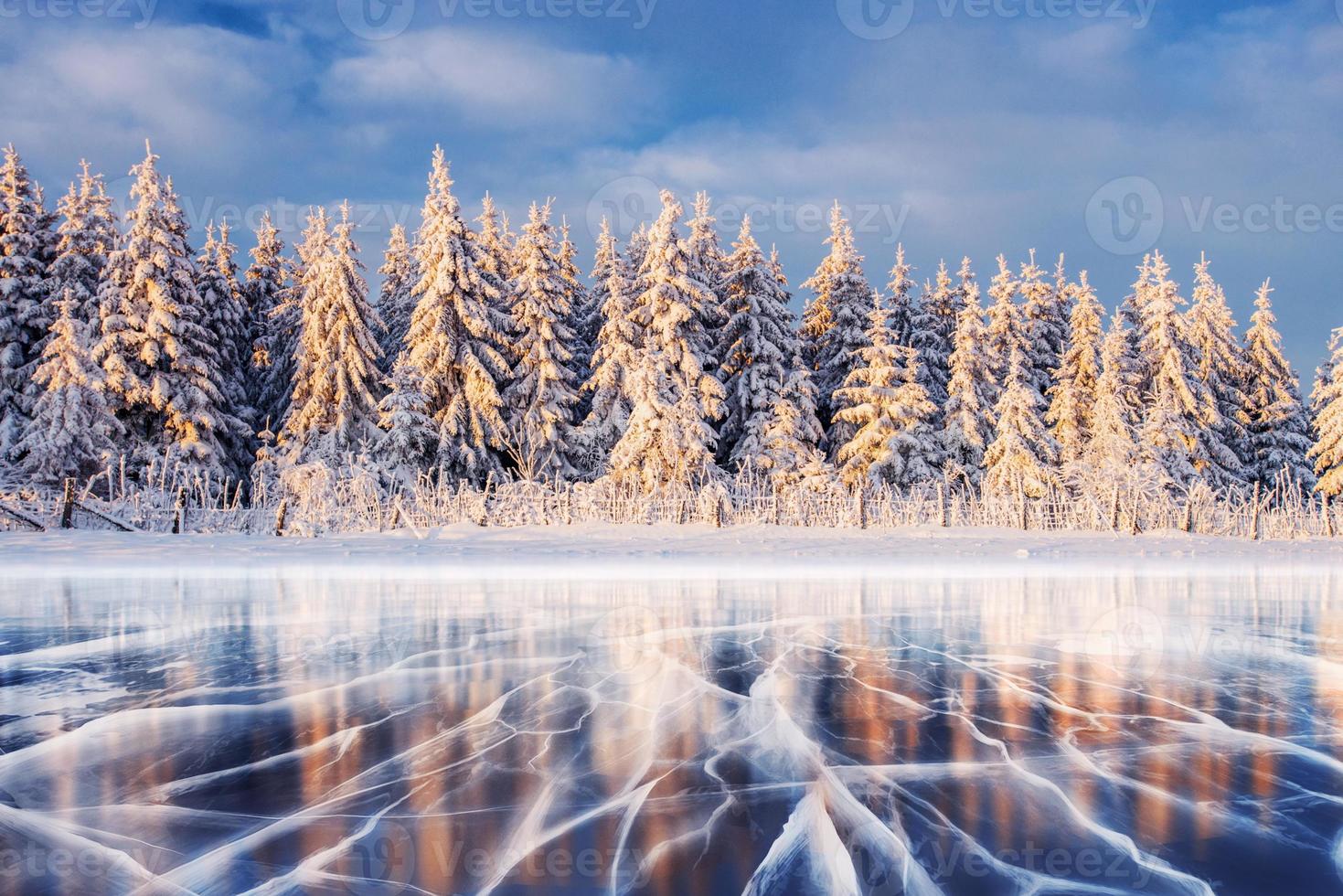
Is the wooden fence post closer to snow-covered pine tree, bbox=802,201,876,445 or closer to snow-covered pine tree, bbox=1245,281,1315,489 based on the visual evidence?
snow-covered pine tree, bbox=802,201,876,445

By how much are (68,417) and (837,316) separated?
84.3 ft

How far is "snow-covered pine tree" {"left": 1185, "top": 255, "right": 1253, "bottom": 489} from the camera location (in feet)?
123

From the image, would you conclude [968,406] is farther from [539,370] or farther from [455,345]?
[455,345]

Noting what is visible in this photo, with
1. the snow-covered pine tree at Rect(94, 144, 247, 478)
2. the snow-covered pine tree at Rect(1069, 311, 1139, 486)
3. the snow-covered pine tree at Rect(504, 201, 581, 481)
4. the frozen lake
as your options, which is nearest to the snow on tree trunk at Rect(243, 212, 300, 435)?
the snow-covered pine tree at Rect(94, 144, 247, 478)

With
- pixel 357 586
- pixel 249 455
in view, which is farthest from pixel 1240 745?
pixel 249 455

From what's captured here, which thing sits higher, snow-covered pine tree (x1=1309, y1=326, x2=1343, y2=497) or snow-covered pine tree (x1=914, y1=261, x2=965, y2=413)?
snow-covered pine tree (x1=914, y1=261, x2=965, y2=413)

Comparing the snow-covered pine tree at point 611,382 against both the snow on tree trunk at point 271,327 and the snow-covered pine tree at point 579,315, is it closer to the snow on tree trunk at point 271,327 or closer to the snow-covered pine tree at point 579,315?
the snow-covered pine tree at point 579,315

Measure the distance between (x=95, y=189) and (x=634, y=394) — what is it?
2160 cm

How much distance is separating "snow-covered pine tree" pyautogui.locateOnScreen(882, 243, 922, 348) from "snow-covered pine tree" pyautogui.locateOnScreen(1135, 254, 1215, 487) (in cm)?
964

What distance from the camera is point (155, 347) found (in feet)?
88.3

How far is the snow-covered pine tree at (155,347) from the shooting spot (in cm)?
2670

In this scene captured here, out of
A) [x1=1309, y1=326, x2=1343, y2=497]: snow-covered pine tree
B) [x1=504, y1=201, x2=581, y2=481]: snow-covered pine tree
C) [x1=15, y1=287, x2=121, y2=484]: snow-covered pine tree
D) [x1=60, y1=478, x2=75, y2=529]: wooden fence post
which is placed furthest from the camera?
[x1=1309, y1=326, x2=1343, y2=497]: snow-covered pine tree

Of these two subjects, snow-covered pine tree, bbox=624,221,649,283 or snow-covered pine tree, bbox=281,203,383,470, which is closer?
snow-covered pine tree, bbox=281,203,383,470

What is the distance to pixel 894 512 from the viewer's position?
1844cm
